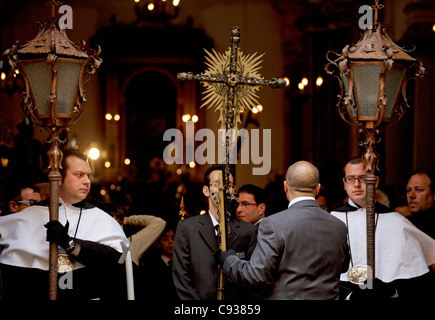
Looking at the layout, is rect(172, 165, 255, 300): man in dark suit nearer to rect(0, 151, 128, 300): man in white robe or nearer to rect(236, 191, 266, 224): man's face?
rect(0, 151, 128, 300): man in white robe

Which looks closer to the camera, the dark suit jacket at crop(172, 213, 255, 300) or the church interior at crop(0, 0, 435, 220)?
the dark suit jacket at crop(172, 213, 255, 300)

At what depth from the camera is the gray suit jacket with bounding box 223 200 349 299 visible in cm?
457

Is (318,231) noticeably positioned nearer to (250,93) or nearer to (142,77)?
(250,93)

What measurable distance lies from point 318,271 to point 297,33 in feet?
36.4

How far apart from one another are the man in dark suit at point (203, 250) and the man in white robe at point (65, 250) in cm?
43

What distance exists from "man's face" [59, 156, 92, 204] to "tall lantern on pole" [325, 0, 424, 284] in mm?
1833

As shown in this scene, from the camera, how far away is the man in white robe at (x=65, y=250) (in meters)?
5.11

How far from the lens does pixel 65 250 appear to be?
495 centimetres

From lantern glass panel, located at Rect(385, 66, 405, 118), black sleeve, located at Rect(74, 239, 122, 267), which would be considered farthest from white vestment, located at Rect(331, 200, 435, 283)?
black sleeve, located at Rect(74, 239, 122, 267)

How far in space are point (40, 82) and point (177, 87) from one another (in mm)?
11198

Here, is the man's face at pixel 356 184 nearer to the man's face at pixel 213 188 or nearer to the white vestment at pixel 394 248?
the white vestment at pixel 394 248

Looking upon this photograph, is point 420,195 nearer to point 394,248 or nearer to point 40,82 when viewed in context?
point 394,248

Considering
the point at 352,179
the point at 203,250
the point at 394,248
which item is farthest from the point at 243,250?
the point at 394,248

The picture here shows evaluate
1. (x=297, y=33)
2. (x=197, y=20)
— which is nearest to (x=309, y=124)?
(x=297, y=33)
